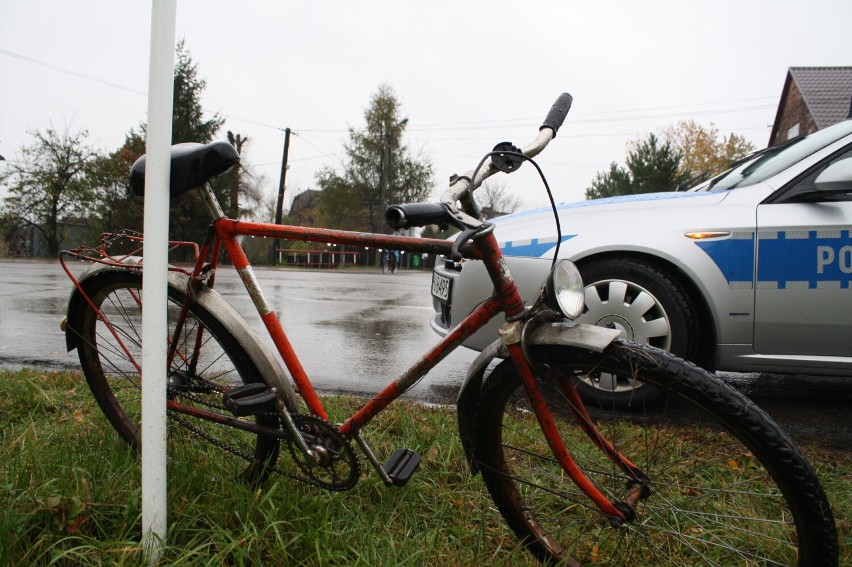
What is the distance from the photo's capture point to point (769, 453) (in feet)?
4.27

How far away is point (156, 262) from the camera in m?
1.47

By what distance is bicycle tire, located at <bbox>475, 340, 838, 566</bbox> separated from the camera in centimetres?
132

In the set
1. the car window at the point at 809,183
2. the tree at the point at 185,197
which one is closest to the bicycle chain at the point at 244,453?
the car window at the point at 809,183

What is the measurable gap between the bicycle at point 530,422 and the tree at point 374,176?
34882 millimetres

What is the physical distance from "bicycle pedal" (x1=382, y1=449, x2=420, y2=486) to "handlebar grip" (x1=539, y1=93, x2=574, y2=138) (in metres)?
Result: 1.12

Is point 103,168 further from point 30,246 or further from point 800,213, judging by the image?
point 800,213

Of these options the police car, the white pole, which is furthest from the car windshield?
the white pole

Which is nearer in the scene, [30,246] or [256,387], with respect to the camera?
[256,387]

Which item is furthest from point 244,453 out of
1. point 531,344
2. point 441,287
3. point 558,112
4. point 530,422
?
point 441,287

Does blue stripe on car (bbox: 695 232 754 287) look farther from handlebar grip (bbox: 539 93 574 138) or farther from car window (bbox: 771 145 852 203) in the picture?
handlebar grip (bbox: 539 93 574 138)

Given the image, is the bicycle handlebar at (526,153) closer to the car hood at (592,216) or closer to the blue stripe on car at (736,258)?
the car hood at (592,216)

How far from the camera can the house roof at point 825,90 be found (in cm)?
2186

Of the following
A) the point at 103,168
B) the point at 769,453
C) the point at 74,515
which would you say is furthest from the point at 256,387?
the point at 103,168

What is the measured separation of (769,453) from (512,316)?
678 mm
